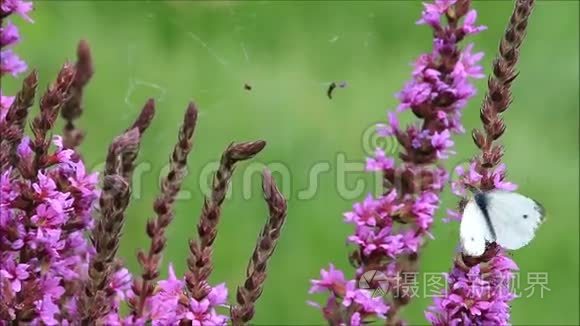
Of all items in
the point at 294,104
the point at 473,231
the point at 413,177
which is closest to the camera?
the point at 473,231

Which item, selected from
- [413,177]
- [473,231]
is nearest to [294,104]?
[413,177]

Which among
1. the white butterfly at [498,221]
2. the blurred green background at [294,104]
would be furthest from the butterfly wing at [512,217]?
the blurred green background at [294,104]

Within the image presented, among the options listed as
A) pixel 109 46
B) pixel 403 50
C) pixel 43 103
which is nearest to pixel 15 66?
pixel 43 103

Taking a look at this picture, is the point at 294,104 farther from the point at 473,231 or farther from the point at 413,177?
the point at 473,231

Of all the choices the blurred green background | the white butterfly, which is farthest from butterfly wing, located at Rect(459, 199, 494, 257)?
the blurred green background

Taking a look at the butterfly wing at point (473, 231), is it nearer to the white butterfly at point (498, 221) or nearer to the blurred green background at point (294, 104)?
the white butterfly at point (498, 221)

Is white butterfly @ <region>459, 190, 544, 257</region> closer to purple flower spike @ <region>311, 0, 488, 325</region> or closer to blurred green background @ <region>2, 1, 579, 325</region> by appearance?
purple flower spike @ <region>311, 0, 488, 325</region>

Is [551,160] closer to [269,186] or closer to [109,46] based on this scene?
[109,46]

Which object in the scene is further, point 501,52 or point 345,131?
point 345,131
